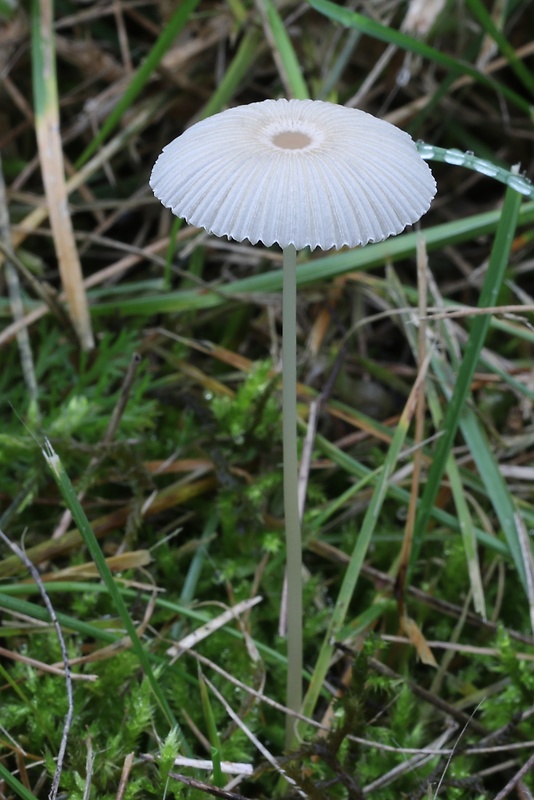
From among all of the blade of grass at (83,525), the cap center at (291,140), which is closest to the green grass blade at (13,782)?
the blade of grass at (83,525)

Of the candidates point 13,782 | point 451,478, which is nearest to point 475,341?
point 451,478

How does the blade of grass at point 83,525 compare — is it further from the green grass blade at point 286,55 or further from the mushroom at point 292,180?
the green grass blade at point 286,55

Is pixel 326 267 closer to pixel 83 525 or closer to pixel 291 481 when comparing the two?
pixel 291 481

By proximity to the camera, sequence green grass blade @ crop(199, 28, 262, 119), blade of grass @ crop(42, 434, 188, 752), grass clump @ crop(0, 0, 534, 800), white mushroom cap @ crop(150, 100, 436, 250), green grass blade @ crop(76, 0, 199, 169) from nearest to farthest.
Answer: white mushroom cap @ crop(150, 100, 436, 250), blade of grass @ crop(42, 434, 188, 752), grass clump @ crop(0, 0, 534, 800), green grass blade @ crop(76, 0, 199, 169), green grass blade @ crop(199, 28, 262, 119)

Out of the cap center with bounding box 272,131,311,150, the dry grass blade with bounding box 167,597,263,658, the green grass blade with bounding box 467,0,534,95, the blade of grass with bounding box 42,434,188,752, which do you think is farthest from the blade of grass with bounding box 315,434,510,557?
the green grass blade with bounding box 467,0,534,95

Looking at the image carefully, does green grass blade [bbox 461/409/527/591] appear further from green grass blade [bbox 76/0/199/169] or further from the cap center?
green grass blade [bbox 76/0/199/169]

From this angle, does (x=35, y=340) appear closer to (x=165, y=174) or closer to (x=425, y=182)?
(x=165, y=174)
